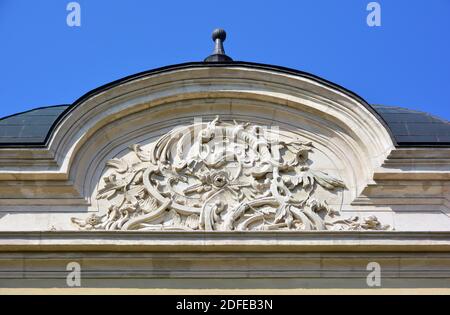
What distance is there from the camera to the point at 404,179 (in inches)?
500

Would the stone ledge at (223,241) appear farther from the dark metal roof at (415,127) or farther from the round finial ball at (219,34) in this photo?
the round finial ball at (219,34)

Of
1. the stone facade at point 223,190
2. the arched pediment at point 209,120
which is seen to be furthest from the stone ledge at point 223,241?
the arched pediment at point 209,120

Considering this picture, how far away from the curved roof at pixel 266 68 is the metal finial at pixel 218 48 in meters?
1.22

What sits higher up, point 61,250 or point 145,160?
point 145,160

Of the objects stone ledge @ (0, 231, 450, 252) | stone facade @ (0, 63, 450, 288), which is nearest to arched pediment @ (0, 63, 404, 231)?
stone facade @ (0, 63, 450, 288)

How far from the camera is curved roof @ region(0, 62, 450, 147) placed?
42.2 ft

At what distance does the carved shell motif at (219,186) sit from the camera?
490 inches

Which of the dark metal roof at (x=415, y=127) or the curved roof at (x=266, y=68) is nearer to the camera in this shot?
the curved roof at (x=266, y=68)

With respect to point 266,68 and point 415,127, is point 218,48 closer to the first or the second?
point 266,68

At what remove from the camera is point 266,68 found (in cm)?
1319

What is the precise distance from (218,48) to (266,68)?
192 centimetres
